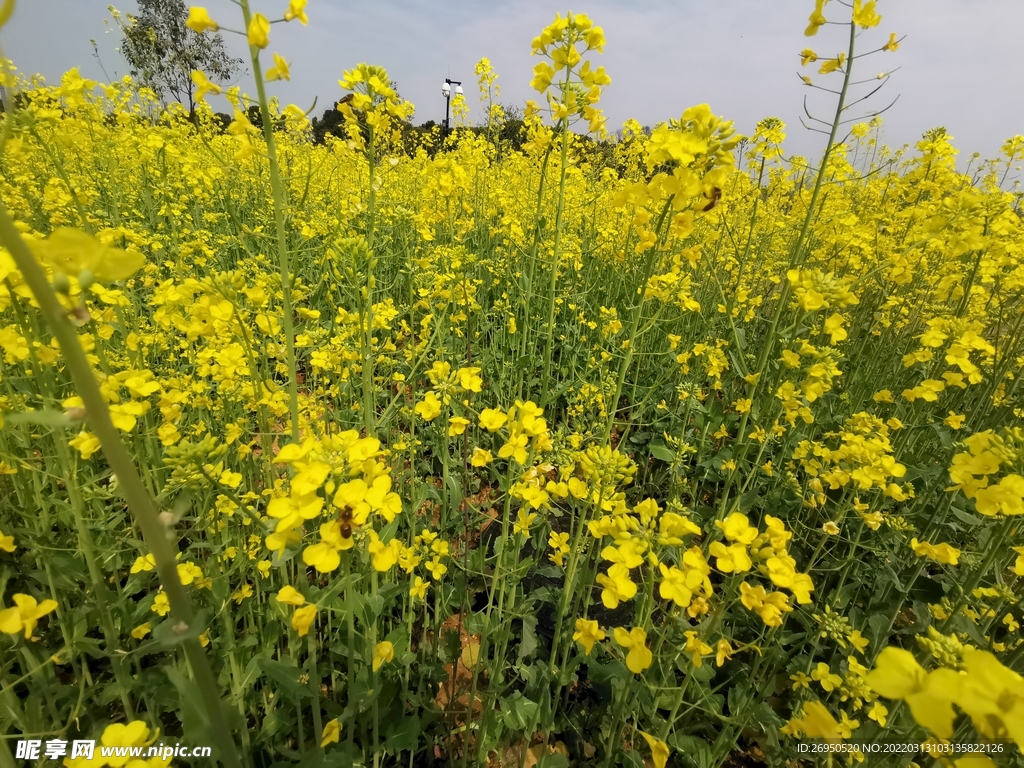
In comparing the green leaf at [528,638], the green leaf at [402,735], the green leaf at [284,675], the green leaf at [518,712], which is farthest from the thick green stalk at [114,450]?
the green leaf at [528,638]

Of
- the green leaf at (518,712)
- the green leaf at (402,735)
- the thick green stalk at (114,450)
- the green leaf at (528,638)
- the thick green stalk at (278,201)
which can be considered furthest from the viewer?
the green leaf at (528,638)

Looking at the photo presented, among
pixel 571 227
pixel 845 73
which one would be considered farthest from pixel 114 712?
pixel 571 227

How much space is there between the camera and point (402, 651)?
1.88 metres

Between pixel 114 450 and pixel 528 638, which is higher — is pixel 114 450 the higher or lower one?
the higher one

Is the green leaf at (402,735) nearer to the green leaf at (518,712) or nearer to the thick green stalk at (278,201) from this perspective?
the green leaf at (518,712)

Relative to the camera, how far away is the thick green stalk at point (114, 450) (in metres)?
0.67

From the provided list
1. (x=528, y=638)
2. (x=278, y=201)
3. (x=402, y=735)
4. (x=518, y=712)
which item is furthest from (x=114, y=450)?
(x=528, y=638)

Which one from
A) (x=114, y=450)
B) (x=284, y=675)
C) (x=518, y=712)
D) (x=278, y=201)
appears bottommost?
(x=518, y=712)

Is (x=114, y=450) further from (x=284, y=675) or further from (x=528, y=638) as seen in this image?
(x=528, y=638)

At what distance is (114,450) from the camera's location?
2.50 ft

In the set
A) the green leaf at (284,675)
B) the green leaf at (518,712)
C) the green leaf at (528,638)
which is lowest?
the green leaf at (518,712)

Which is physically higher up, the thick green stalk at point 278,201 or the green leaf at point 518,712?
the thick green stalk at point 278,201

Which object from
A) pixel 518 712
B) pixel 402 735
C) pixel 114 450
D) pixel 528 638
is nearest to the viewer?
pixel 114 450

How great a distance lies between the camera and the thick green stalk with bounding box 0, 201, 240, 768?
0.67 m
